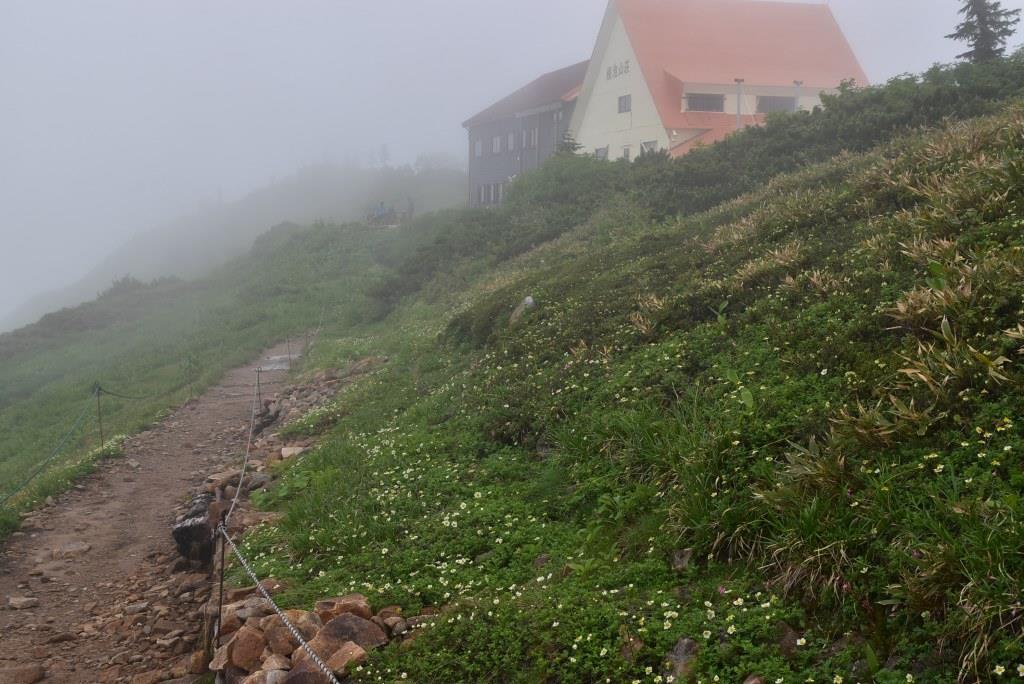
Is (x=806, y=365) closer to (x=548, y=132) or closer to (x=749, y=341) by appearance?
(x=749, y=341)

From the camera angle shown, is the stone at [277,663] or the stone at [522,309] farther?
the stone at [522,309]

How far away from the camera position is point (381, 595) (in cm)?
A: 658

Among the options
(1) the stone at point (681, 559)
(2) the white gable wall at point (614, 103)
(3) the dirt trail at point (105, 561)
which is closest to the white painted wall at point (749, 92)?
(2) the white gable wall at point (614, 103)

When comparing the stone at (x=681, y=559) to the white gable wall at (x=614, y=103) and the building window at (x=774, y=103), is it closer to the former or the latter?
the white gable wall at (x=614, y=103)

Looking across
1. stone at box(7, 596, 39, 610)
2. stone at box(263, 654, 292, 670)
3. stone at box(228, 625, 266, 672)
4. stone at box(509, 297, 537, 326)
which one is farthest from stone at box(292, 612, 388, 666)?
stone at box(509, 297, 537, 326)

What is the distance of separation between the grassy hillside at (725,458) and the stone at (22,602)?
2.43 m

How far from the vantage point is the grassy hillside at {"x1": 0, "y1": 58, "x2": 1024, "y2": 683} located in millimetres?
4492

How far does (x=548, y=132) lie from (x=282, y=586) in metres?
40.8

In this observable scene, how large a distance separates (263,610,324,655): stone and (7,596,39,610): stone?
3963 mm

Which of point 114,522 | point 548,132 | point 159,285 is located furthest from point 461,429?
point 159,285

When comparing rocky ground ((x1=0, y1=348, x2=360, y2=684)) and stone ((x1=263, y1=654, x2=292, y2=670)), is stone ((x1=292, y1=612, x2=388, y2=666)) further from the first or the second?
rocky ground ((x1=0, y1=348, x2=360, y2=684))

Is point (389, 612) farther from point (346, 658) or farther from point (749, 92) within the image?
point (749, 92)

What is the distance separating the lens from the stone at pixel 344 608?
6.27 metres

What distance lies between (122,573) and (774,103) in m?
34.1
